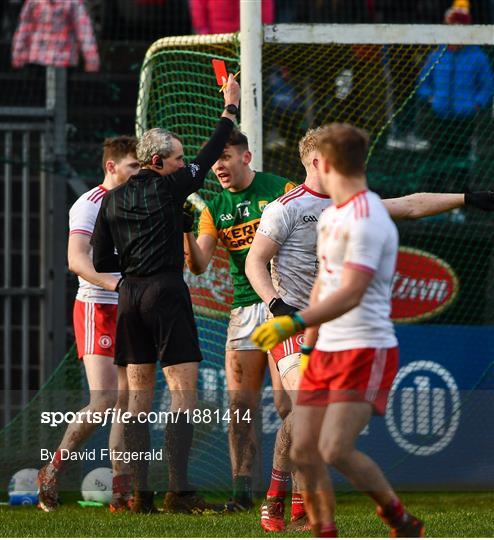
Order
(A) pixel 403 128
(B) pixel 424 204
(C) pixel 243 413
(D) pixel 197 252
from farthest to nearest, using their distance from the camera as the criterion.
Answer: (A) pixel 403 128, (C) pixel 243 413, (D) pixel 197 252, (B) pixel 424 204

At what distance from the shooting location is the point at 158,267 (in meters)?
6.78

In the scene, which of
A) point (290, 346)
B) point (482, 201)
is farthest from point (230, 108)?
point (482, 201)

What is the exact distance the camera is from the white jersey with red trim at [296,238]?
6.61 metres

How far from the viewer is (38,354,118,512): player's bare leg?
754 centimetres

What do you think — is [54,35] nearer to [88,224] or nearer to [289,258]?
[88,224]

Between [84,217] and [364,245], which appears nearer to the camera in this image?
[364,245]

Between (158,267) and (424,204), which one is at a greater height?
(424,204)

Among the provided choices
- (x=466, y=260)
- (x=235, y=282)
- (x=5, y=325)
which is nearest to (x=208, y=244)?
(x=235, y=282)

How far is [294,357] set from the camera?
21.6ft

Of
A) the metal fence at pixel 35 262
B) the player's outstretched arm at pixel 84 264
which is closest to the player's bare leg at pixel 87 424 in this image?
the player's outstretched arm at pixel 84 264

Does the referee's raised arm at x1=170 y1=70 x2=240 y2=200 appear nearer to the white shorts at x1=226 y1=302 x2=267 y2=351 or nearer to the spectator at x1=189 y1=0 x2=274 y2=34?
the white shorts at x1=226 y1=302 x2=267 y2=351

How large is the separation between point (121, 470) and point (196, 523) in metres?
0.79

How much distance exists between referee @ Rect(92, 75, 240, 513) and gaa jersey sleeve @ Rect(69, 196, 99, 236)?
75 cm

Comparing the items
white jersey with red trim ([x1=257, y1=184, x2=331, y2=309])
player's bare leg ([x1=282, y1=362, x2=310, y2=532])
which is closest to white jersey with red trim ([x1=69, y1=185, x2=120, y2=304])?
white jersey with red trim ([x1=257, y1=184, x2=331, y2=309])
